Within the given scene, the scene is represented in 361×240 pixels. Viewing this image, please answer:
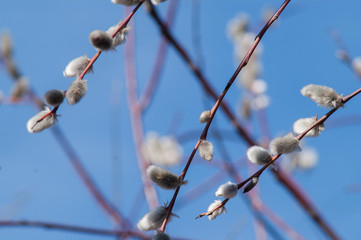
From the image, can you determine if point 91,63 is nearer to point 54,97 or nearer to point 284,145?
point 54,97

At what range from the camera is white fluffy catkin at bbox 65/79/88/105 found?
50 centimetres

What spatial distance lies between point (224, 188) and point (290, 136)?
0.37 ft

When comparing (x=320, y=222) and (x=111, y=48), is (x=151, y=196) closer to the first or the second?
(x=320, y=222)

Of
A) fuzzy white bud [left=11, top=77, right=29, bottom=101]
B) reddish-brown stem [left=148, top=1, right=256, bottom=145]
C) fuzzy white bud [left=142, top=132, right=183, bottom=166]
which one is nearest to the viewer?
reddish-brown stem [left=148, top=1, right=256, bottom=145]

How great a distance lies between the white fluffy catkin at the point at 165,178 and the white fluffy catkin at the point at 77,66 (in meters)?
0.15

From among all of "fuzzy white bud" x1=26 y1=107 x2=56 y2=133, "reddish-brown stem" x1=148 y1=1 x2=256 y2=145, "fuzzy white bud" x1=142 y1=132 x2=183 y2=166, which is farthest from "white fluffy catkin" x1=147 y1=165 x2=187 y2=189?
"fuzzy white bud" x1=142 y1=132 x2=183 y2=166

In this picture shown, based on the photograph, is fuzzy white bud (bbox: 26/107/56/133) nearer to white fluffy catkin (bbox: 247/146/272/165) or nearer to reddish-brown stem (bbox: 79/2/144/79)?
reddish-brown stem (bbox: 79/2/144/79)

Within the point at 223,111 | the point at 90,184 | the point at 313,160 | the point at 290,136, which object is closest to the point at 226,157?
the point at 223,111

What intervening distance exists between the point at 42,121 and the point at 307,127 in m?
0.33

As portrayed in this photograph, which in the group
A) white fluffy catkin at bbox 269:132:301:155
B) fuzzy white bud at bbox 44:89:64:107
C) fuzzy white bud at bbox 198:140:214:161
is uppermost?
fuzzy white bud at bbox 44:89:64:107

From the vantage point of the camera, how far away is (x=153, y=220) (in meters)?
0.50

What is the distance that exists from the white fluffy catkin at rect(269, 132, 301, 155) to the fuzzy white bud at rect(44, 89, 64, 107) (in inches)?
10.2

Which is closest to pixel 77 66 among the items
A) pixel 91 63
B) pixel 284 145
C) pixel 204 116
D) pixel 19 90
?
pixel 91 63

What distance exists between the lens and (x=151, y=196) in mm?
1370
